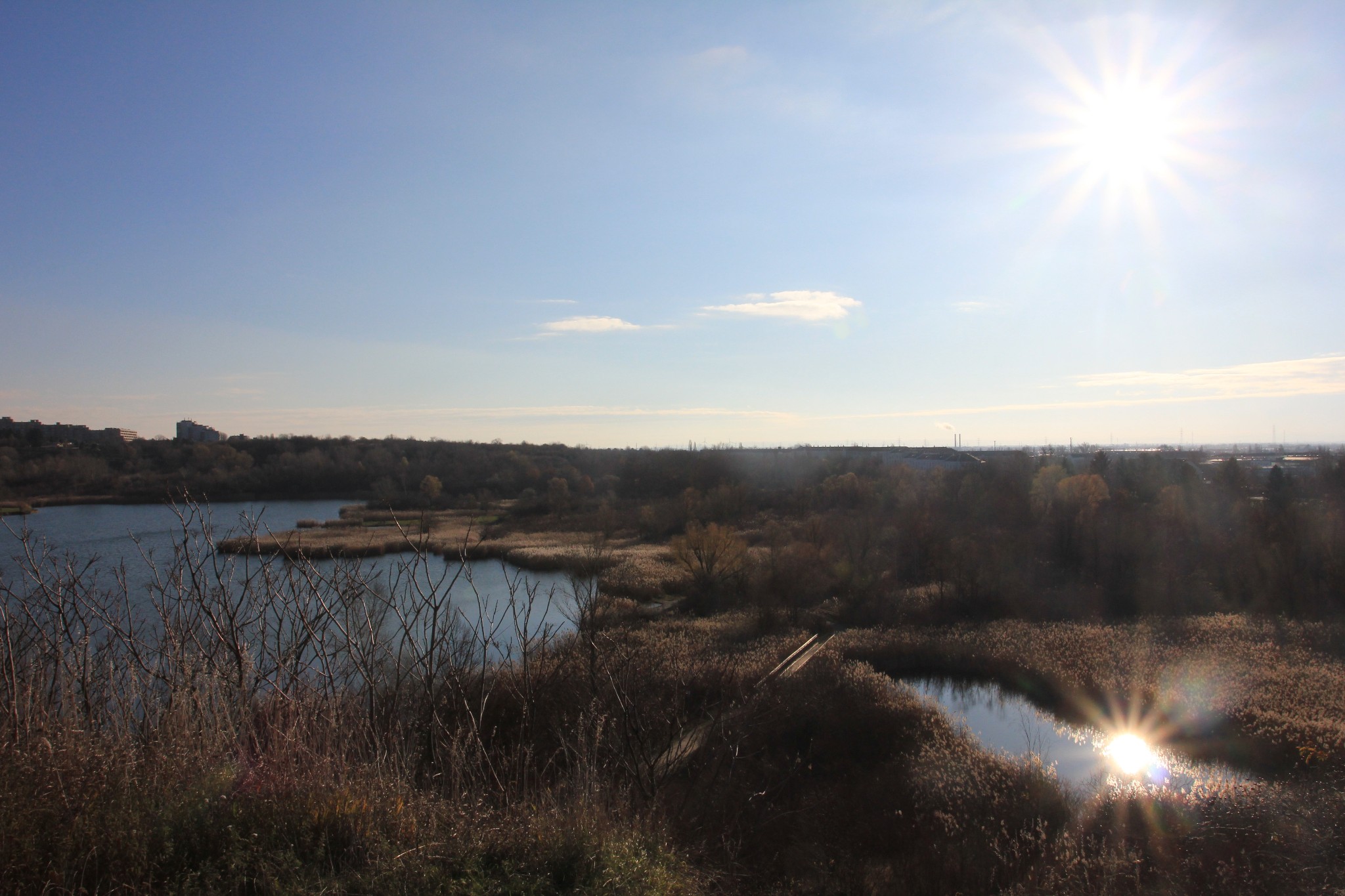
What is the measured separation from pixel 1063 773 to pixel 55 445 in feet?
202

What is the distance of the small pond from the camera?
518 inches

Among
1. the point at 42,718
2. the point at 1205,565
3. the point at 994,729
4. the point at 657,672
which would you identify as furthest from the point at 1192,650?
the point at 42,718

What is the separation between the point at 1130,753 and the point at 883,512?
88.6 feet

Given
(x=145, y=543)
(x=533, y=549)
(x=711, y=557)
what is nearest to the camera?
(x=145, y=543)

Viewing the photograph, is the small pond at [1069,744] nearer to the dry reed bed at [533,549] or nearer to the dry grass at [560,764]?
the dry grass at [560,764]

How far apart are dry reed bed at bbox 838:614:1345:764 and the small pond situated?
1.18 meters

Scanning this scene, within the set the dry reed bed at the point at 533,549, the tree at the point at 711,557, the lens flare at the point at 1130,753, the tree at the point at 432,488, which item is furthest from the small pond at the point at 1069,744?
the tree at the point at 432,488

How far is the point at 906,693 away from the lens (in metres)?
16.5

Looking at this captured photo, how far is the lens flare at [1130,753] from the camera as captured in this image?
45.4 feet

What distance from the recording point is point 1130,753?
1462 centimetres

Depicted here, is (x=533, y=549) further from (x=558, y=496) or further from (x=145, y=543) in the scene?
(x=558, y=496)

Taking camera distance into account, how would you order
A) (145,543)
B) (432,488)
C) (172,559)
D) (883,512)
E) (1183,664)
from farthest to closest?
1. (432,488)
2. (883,512)
3. (145,543)
4. (1183,664)
5. (172,559)

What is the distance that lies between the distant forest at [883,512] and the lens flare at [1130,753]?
9.98 metres

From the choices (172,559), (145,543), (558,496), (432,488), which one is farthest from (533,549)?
(432,488)
